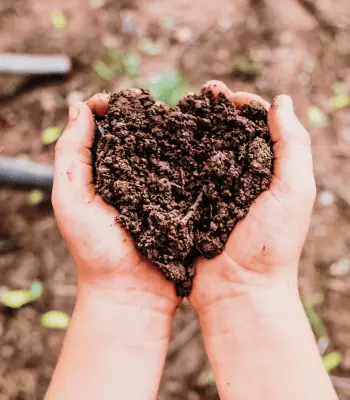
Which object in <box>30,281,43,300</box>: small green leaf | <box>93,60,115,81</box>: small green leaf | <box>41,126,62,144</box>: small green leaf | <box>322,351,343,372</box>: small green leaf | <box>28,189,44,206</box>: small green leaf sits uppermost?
<box>93,60,115,81</box>: small green leaf

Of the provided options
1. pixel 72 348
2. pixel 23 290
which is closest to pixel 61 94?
pixel 23 290

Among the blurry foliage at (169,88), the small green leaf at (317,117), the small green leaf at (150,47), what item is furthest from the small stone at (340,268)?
the small green leaf at (150,47)

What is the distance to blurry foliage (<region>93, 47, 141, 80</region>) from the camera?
132 inches

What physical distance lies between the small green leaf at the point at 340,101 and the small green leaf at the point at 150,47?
1.49 meters

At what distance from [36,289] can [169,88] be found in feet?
5.62

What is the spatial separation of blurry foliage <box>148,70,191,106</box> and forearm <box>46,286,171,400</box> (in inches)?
67.9

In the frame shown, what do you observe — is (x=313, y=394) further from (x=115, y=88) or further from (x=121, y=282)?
(x=115, y=88)

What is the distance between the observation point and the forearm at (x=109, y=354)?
1.68 metres

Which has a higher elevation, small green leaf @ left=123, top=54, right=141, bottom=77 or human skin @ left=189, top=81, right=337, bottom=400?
human skin @ left=189, top=81, right=337, bottom=400

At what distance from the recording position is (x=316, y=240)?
2.94 m

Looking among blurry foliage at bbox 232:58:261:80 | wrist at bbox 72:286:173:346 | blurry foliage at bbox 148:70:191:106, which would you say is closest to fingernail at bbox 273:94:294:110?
wrist at bbox 72:286:173:346

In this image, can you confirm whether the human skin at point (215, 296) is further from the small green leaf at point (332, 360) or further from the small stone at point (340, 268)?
the small stone at point (340, 268)

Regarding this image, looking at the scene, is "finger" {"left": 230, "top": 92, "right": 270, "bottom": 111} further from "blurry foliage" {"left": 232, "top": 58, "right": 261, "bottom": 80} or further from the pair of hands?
"blurry foliage" {"left": 232, "top": 58, "right": 261, "bottom": 80}

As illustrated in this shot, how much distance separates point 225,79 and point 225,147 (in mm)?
1732
